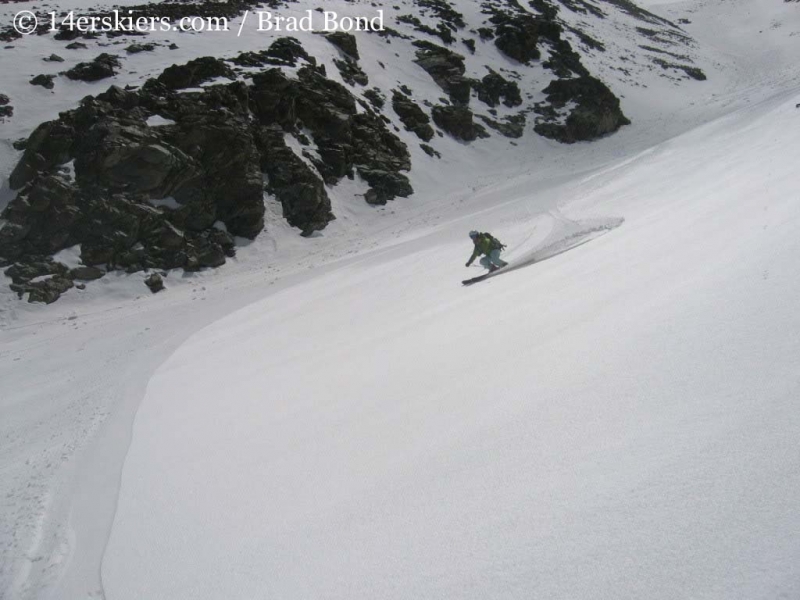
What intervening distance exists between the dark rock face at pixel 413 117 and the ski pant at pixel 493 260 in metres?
24.1

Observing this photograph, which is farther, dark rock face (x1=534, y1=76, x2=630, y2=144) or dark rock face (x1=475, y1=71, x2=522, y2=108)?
dark rock face (x1=475, y1=71, x2=522, y2=108)

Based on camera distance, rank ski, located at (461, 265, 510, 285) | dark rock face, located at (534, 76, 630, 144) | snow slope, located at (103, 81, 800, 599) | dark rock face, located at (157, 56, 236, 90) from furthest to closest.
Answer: dark rock face, located at (534, 76, 630, 144), dark rock face, located at (157, 56, 236, 90), ski, located at (461, 265, 510, 285), snow slope, located at (103, 81, 800, 599)

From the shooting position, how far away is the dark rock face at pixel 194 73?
74.7 ft

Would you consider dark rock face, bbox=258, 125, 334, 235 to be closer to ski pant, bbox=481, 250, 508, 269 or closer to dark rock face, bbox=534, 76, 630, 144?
ski pant, bbox=481, 250, 508, 269

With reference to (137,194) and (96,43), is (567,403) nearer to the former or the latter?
(137,194)

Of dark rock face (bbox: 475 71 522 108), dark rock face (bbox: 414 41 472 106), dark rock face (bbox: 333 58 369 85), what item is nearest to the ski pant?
dark rock face (bbox: 333 58 369 85)

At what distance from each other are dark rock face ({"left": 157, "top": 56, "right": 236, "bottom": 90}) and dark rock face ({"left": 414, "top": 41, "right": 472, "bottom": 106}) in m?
18.0

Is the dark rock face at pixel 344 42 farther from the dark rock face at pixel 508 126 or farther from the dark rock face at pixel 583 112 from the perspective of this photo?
the dark rock face at pixel 583 112

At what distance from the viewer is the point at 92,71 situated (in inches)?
923

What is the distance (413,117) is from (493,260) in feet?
83.9

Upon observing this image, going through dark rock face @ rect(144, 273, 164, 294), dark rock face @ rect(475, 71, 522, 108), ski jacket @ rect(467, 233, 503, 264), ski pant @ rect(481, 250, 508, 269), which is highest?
dark rock face @ rect(475, 71, 522, 108)

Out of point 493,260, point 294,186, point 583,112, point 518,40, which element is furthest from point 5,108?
point 518,40

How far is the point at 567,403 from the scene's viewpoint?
2.64 metres

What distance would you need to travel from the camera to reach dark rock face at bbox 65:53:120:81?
23.3 m
